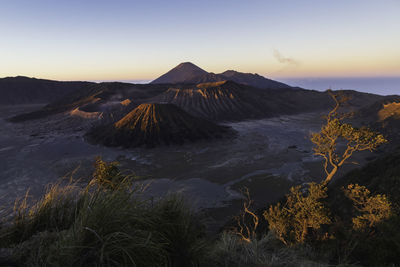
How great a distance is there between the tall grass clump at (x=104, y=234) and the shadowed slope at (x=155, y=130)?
105ft

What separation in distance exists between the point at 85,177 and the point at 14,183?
6001 mm

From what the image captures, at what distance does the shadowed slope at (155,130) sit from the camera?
117 ft

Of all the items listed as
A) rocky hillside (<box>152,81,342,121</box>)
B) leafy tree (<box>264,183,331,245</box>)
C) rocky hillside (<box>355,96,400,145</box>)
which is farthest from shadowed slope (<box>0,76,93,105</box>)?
leafy tree (<box>264,183,331,245</box>)

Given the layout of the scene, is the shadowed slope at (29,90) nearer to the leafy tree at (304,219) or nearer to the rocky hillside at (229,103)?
the rocky hillside at (229,103)

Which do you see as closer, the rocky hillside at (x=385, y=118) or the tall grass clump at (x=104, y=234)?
the tall grass clump at (x=104, y=234)

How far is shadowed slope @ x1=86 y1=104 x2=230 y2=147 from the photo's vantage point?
3572 centimetres

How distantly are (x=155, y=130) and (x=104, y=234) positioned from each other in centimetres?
3571

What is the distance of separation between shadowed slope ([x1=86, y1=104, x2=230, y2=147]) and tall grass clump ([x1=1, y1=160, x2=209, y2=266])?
32.1 meters

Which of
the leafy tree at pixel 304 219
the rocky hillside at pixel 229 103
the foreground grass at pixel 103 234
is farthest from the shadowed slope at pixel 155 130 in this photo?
the foreground grass at pixel 103 234

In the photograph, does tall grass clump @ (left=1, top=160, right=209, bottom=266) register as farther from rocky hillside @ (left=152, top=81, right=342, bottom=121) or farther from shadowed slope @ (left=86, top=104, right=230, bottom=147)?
rocky hillside @ (left=152, top=81, right=342, bottom=121)

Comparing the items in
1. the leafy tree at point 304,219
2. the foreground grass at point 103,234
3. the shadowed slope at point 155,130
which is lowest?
the shadowed slope at point 155,130

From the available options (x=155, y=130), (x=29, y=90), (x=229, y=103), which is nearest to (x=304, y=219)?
(x=155, y=130)

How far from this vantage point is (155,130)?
37.2m

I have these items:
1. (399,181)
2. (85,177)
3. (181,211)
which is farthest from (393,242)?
(85,177)
